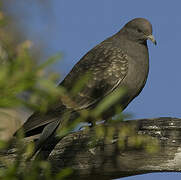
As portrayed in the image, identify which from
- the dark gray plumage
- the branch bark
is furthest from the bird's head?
the branch bark

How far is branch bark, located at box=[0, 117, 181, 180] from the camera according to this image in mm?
2586

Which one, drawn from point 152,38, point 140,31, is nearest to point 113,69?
point 152,38

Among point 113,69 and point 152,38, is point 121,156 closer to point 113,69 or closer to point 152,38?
point 113,69

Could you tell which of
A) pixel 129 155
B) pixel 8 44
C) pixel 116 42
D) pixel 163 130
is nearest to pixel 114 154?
pixel 129 155

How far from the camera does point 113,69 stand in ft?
16.8

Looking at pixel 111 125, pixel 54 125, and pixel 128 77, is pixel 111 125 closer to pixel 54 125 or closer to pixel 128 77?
pixel 54 125

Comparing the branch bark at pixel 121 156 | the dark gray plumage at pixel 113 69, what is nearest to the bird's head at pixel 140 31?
the dark gray plumage at pixel 113 69

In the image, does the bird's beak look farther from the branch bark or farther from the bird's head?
the branch bark

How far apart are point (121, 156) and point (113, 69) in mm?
2587

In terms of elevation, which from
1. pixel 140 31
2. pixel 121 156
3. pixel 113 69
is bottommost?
pixel 121 156

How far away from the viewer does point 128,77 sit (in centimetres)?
503

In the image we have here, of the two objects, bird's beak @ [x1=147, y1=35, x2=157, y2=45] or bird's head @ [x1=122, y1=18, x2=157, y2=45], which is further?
bird's head @ [x1=122, y1=18, x2=157, y2=45]

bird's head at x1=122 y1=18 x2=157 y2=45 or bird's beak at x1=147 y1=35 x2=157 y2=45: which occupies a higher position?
bird's head at x1=122 y1=18 x2=157 y2=45

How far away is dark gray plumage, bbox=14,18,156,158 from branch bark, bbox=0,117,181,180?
1235 millimetres
